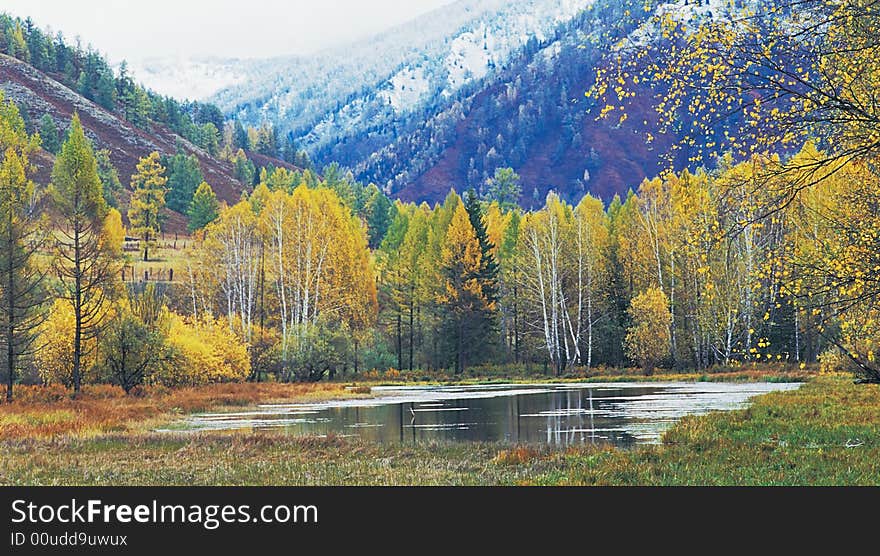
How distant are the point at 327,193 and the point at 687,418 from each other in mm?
47137

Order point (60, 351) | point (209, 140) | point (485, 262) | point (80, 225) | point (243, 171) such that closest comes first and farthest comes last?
point (80, 225) → point (60, 351) → point (485, 262) → point (243, 171) → point (209, 140)

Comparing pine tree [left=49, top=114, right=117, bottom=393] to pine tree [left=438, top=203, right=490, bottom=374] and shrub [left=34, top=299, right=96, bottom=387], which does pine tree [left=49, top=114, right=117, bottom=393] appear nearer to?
shrub [left=34, top=299, right=96, bottom=387]

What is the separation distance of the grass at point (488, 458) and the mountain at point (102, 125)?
124334mm

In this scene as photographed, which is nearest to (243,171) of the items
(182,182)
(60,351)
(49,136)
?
(182,182)

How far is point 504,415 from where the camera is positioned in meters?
33.0

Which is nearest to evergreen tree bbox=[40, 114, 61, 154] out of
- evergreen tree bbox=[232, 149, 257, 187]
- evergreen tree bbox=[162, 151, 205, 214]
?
evergreen tree bbox=[162, 151, 205, 214]

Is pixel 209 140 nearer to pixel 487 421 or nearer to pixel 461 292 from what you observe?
pixel 461 292

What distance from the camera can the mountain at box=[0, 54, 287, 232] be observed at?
493ft

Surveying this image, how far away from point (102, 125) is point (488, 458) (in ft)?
511

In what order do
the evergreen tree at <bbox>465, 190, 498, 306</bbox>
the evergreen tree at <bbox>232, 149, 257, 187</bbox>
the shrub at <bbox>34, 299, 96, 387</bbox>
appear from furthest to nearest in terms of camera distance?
the evergreen tree at <bbox>232, 149, 257, 187</bbox> < the evergreen tree at <bbox>465, 190, 498, 306</bbox> < the shrub at <bbox>34, 299, 96, 387</bbox>

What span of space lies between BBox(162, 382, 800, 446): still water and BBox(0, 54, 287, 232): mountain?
349ft

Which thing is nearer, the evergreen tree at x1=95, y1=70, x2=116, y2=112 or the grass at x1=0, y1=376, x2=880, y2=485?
the grass at x1=0, y1=376, x2=880, y2=485

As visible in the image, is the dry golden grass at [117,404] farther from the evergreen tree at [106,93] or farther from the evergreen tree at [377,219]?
the evergreen tree at [106,93]

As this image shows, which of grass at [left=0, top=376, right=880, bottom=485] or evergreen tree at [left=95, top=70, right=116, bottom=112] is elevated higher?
evergreen tree at [left=95, top=70, right=116, bottom=112]
